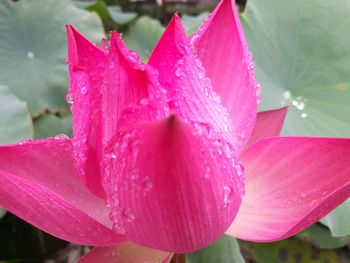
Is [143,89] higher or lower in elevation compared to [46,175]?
higher

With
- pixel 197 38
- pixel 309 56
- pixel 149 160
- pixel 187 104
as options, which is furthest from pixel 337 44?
pixel 149 160

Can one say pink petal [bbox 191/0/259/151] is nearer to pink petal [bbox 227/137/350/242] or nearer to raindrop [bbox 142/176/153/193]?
pink petal [bbox 227/137/350/242]

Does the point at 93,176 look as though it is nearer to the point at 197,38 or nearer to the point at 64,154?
the point at 64,154

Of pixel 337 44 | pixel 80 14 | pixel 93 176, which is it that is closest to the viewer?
pixel 93 176

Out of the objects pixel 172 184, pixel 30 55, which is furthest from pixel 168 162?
pixel 30 55

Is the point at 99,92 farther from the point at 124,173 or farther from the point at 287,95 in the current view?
the point at 287,95

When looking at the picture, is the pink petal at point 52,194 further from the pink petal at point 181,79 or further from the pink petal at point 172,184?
the pink petal at point 181,79
